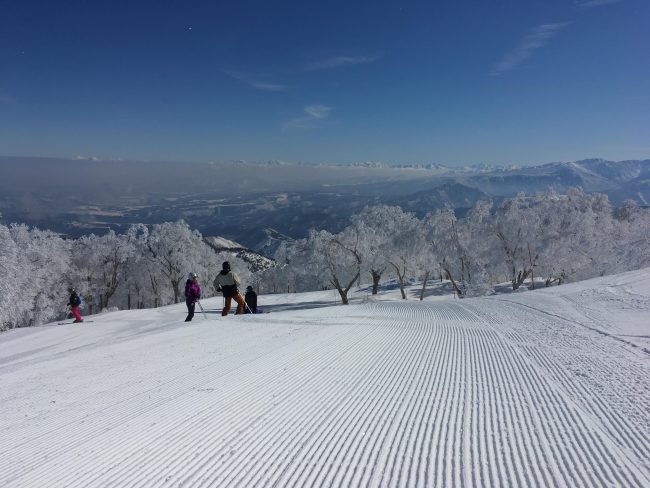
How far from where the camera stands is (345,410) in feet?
18.6

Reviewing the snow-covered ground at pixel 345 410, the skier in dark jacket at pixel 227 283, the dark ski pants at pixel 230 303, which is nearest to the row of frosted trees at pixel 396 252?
the dark ski pants at pixel 230 303

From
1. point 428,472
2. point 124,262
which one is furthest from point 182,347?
point 124,262

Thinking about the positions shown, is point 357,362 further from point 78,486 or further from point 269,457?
point 78,486

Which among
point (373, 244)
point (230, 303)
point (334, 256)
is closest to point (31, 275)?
point (230, 303)

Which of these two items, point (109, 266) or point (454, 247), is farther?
point (109, 266)

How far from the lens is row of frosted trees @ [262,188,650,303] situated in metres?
39.8

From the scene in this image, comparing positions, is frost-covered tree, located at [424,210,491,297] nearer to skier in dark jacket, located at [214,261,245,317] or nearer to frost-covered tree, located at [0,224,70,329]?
skier in dark jacket, located at [214,261,245,317]

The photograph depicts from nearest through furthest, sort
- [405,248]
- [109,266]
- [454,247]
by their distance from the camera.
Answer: [454,247], [405,248], [109,266]

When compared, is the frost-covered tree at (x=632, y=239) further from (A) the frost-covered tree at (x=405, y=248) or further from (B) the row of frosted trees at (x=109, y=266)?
(B) the row of frosted trees at (x=109, y=266)

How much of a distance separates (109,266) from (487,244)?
46.9 m

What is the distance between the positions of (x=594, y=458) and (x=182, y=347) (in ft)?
31.3

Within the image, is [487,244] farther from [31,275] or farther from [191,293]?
[31,275]

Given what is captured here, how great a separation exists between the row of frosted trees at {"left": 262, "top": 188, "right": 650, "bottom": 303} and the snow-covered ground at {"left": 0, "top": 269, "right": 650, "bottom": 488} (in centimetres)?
3084

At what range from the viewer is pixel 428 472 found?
13.1 feet
